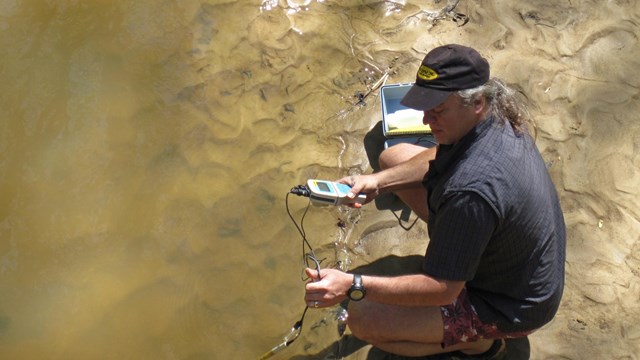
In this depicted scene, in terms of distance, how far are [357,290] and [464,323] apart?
495mm

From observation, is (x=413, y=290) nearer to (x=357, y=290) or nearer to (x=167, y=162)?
(x=357, y=290)

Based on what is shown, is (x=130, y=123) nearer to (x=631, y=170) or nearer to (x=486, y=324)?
(x=486, y=324)

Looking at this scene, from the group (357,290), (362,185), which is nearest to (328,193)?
(362,185)

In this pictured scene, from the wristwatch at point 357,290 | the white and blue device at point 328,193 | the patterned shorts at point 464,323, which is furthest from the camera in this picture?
the white and blue device at point 328,193

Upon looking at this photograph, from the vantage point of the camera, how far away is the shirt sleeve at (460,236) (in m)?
2.28

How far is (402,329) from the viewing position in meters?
2.72

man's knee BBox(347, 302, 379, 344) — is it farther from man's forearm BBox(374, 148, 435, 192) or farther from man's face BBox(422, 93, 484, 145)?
man's face BBox(422, 93, 484, 145)

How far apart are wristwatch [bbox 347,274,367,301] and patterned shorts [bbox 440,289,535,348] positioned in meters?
0.38

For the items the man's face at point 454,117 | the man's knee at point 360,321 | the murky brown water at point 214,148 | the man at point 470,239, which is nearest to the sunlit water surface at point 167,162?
the murky brown water at point 214,148

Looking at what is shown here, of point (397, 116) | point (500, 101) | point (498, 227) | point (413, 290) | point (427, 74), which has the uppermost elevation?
point (427, 74)

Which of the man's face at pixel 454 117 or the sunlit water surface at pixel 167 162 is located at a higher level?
the man's face at pixel 454 117

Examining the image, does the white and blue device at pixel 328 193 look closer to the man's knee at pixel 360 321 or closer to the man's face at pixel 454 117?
the man's knee at pixel 360 321

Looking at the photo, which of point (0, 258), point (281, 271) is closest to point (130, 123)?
point (0, 258)

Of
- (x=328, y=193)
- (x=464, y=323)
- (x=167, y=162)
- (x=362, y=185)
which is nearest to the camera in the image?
(x=464, y=323)
